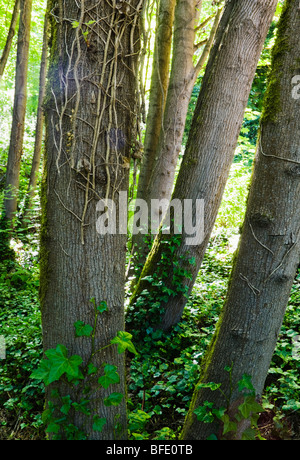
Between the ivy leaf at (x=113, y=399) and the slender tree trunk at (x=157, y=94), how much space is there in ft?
11.4

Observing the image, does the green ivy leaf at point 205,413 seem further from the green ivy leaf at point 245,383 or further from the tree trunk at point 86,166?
the tree trunk at point 86,166

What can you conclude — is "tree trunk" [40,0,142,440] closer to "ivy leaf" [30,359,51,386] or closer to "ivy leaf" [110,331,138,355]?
"ivy leaf" [110,331,138,355]

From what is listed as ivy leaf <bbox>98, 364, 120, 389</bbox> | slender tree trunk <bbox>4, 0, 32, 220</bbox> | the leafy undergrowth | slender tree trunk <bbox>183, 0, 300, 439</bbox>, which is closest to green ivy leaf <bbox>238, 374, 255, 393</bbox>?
slender tree trunk <bbox>183, 0, 300, 439</bbox>

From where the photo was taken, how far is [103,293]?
2.14 m

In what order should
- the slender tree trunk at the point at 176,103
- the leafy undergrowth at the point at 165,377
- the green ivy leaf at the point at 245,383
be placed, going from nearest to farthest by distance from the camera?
the green ivy leaf at the point at 245,383 → the leafy undergrowth at the point at 165,377 → the slender tree trunk at the point at 176,103

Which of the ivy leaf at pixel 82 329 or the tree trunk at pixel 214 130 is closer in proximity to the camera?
the ivy leaf at pixel 82 329

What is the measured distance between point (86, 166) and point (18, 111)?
21.6 feet

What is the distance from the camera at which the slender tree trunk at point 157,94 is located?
A: 529cm

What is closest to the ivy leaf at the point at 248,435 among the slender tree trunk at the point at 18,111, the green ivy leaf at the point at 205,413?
the green ivy leaf at the point at 205,413

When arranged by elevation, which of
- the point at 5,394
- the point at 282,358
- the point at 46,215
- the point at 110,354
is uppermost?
the point at 46,215

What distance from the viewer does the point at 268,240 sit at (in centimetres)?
200

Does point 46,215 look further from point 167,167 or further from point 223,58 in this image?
point 167,167

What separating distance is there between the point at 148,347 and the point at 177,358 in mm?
424
